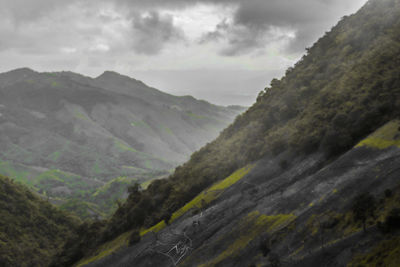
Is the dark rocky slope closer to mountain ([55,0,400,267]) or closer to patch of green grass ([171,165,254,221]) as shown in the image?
mountain ([55,0,400,267])

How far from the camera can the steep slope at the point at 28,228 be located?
76.6m

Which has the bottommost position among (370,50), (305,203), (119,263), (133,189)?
(119,263)

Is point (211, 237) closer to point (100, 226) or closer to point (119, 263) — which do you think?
point (119, 263)

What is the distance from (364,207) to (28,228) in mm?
92748

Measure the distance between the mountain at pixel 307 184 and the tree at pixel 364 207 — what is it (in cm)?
6

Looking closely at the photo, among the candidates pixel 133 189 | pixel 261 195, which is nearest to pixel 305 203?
pixel 261 195

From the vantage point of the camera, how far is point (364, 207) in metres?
17.2

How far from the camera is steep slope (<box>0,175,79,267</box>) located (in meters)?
76.6

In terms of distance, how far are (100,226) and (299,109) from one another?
41.2m

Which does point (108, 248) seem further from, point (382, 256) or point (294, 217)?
point (382, 256)

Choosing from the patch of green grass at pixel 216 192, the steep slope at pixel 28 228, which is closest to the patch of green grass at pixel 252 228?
the patch of green grass at pixel 216 192

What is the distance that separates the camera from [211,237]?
28.4 metres

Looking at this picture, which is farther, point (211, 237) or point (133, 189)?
point (133, 189)

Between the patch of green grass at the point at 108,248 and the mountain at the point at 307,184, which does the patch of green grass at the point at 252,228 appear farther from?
the patch of green grass at the point at 108,248
